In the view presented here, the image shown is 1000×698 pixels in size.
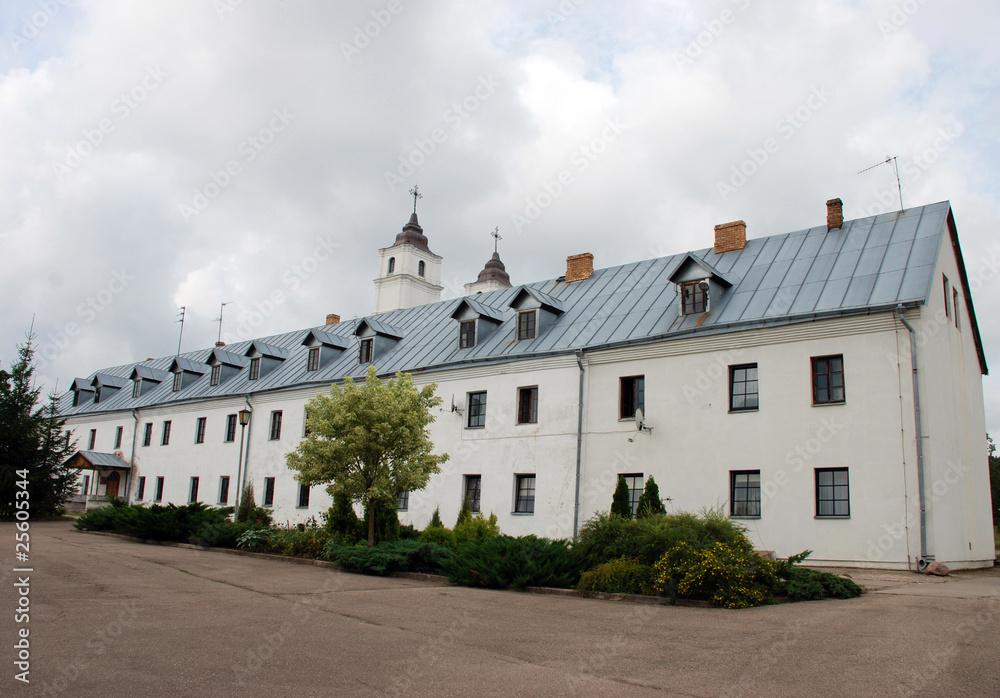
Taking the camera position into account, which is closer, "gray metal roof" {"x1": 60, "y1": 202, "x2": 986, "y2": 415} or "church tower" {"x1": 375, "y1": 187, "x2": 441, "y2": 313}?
"gray metal roof" {"x1": 60, "y1": 202, "x2": 986, "y2": 415}

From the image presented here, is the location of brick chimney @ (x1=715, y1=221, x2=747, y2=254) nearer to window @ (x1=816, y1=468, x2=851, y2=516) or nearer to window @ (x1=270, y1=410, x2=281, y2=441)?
window @ (x1=816, y1=468, x2=851, y2=516)

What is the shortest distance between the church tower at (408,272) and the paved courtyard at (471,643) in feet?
165

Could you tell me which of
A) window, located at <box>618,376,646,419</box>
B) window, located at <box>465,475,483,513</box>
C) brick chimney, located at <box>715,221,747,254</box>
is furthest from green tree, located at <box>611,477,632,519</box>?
brick chimney, located at <box>715,221,747,254</box>

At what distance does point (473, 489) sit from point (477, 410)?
2602mm

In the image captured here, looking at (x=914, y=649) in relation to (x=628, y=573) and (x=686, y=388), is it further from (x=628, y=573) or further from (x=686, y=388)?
(x=686, y=388)

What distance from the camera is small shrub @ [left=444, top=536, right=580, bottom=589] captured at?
13.6 metres

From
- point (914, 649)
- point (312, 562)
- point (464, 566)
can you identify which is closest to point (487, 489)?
point (312, 562)

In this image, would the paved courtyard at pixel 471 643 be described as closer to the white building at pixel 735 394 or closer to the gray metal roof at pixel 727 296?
the white building at pixel 735 394

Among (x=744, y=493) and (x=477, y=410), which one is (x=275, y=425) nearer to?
(x=477, y=410)

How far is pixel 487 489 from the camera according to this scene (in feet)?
80.1

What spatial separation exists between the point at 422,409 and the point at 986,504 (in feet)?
52.5

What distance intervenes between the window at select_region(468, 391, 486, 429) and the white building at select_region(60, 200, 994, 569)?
2.6 inches

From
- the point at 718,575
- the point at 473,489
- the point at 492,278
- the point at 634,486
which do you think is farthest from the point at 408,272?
the point at 718,575

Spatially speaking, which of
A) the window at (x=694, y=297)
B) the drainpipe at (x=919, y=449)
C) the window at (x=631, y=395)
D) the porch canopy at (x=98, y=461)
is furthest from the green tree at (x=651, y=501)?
the porch canopy at (x=98, y=461)
